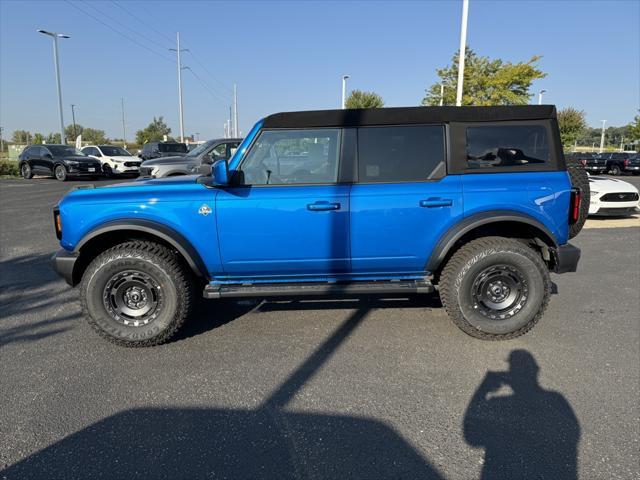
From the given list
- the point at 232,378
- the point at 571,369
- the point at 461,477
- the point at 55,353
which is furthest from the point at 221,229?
the point at 571,369

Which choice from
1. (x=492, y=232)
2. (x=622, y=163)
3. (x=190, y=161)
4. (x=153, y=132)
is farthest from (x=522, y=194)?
(x=153, y=132)

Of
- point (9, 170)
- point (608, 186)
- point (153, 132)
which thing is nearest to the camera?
point (608, 186)

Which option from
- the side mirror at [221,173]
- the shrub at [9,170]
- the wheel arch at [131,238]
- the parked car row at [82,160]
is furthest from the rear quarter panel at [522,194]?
the shrub at [9,170]

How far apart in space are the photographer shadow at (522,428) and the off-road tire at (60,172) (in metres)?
20.6

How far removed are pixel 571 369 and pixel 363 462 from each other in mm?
1960

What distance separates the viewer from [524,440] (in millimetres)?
2467

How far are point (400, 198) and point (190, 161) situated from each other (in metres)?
8.16

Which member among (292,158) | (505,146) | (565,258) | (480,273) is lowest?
(480,273)

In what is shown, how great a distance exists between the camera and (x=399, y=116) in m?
3.72

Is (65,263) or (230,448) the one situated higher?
(65,263)

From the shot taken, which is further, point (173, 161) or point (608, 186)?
point (173, 161)

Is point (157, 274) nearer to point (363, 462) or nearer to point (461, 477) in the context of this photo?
point (363, 462)

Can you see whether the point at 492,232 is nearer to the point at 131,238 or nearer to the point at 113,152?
the point at 131,238

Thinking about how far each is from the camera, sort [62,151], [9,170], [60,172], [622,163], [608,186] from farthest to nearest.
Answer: [622,163] < [9,170] < [62,151] < [60,172] < [608,186]
